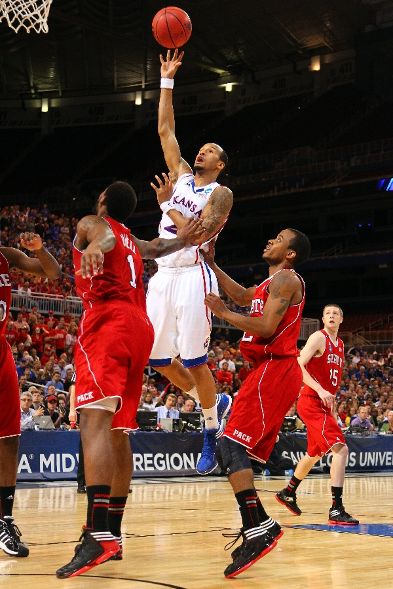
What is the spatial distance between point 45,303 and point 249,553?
57.7ft

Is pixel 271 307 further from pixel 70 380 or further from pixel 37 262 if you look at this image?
pixel 70 380

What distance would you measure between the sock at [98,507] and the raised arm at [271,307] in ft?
4.32

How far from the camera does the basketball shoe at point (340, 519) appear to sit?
790 centimetres

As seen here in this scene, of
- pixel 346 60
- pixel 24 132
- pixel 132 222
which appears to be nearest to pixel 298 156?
pixel 346 60

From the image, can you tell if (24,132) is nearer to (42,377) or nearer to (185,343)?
(42,377)

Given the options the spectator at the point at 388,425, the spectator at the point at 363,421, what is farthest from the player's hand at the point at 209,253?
the spectator at the point at 388,425

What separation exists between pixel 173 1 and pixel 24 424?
19638 mm

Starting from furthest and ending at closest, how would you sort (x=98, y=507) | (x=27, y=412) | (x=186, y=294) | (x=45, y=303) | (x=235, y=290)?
(x=45, y=303), (x=27, y=412), (x=186, y=294), (x=235, y=290), (x=98, y=507)

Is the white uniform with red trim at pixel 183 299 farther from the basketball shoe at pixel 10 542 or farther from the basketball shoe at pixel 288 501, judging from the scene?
the basketball shoe at pixel 288 501

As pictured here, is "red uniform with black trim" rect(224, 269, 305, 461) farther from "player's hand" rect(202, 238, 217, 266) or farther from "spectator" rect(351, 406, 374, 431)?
"spectator" rect(351, 406, 374, 431)

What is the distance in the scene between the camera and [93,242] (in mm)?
4992

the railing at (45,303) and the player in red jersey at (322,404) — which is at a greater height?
the railing at (45,303)

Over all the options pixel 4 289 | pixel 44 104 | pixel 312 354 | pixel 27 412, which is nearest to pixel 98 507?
pixel 4 289

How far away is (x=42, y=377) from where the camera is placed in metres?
17.0
